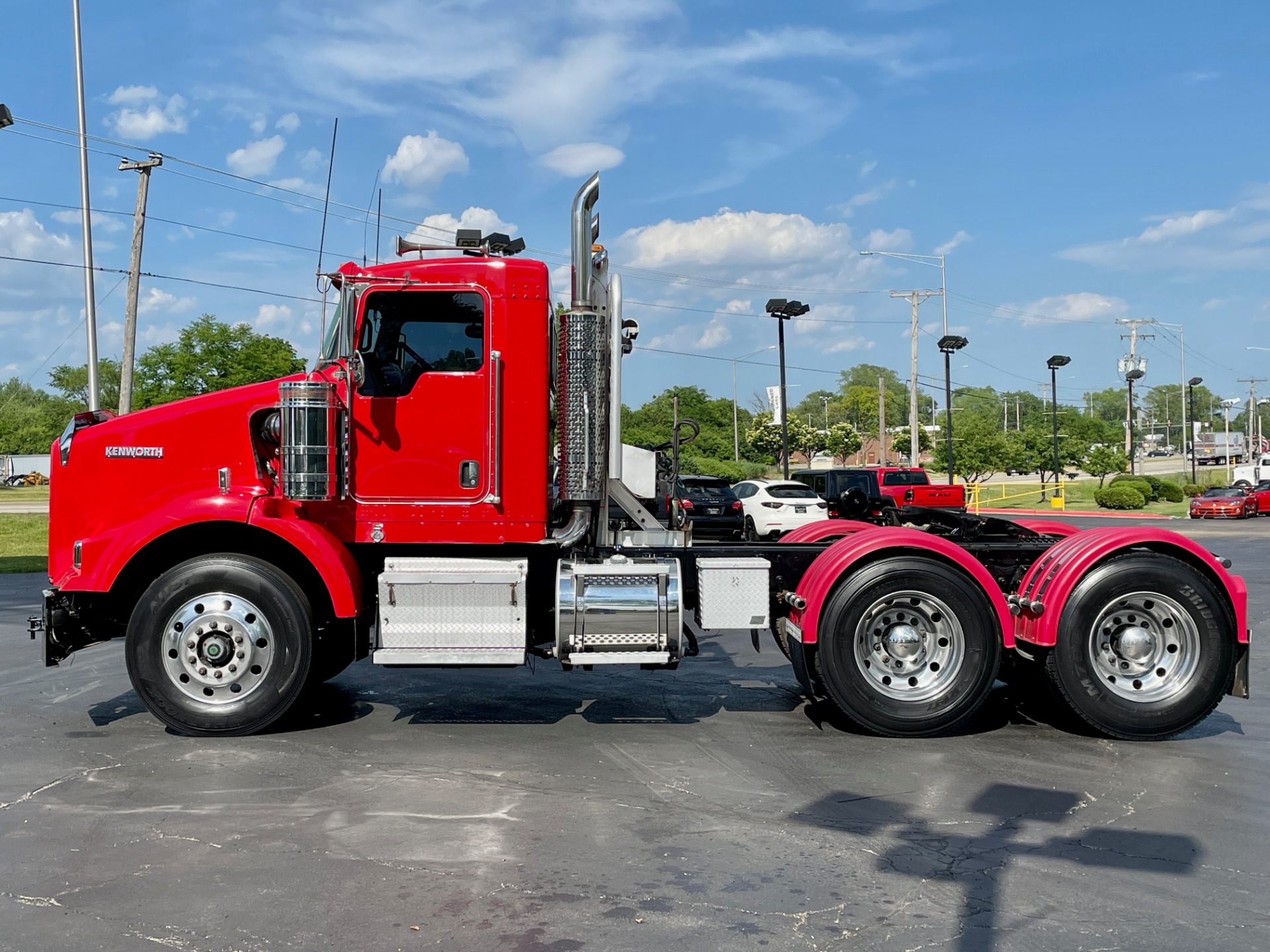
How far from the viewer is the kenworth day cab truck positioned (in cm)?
724

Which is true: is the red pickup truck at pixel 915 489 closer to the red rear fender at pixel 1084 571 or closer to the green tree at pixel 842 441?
the red rear fender at pixel 1084 571

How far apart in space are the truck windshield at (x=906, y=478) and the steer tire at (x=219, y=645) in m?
29.7

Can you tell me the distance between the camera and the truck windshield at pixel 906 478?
35375 mm

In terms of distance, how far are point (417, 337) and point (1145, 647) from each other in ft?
18.0

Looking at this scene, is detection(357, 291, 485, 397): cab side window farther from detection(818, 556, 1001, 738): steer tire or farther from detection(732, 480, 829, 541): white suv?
detection(732, 480, 829, 541): white suv

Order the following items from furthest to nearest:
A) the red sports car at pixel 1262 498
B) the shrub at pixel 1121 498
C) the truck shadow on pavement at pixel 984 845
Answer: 1. the shrub at pixel 1121 498
2. the red sports car at pixel 1262 498
3. the truck shadow on pavement at pixel 984 845

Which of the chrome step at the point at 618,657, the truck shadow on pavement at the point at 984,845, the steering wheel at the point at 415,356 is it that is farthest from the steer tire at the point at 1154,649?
the steering wheel at the point at 415,356

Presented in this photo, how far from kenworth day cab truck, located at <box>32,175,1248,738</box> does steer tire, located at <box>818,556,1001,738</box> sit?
0.01m

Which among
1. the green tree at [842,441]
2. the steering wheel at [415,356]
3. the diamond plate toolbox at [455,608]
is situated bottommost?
the diamond plate toolbox at [455,608]

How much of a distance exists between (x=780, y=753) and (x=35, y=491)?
73.5 meters

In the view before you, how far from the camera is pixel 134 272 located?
29234 millimetres

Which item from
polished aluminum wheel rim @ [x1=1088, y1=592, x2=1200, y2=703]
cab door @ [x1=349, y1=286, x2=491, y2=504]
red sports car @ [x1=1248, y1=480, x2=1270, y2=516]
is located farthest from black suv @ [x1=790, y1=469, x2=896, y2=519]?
red sports car @ [x1=1248, y1=480, x2=1270, y2=516]

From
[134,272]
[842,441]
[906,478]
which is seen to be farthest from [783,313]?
[842,441]

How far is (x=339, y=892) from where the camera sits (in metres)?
4.58
